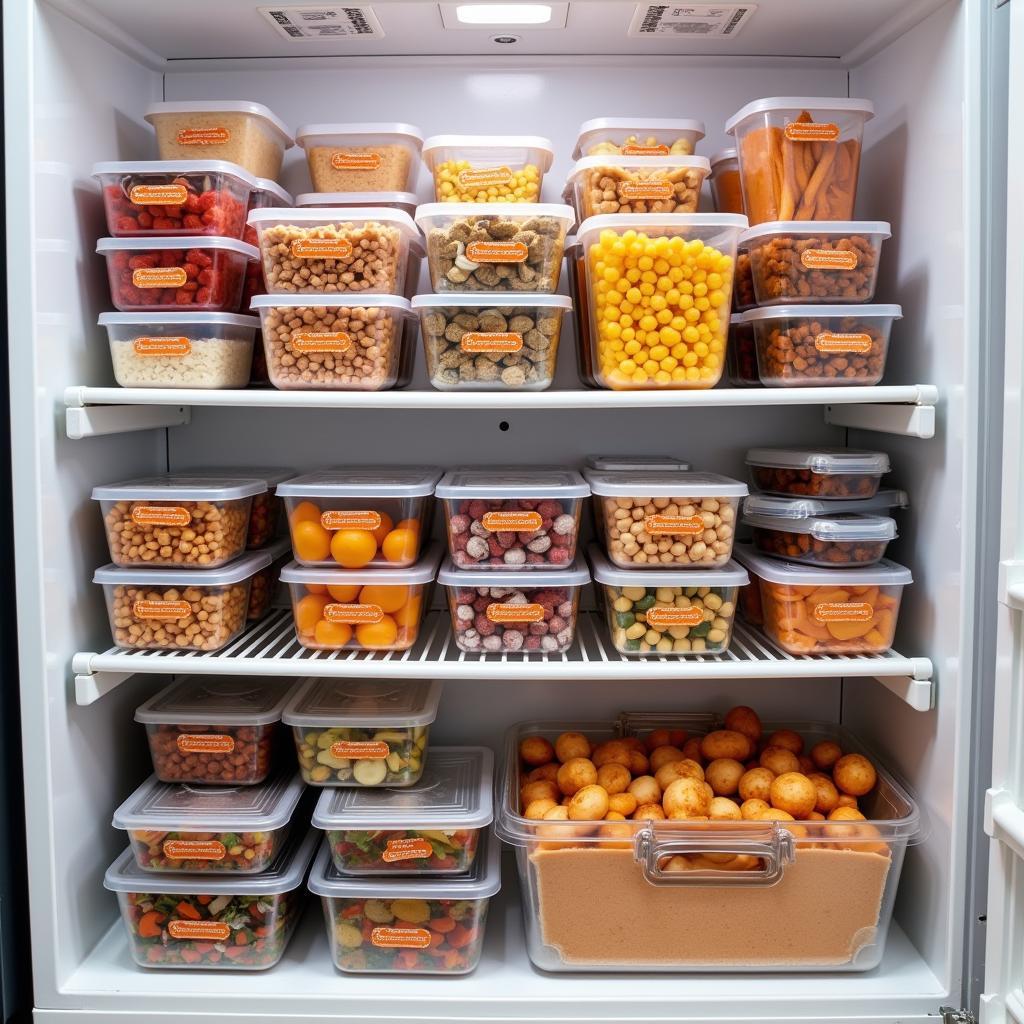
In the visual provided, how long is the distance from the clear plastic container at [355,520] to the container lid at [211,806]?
404 millimetres

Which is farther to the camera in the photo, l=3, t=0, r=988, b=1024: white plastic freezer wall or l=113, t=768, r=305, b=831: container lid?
l=113, t=768, r=305, b=831: container lid

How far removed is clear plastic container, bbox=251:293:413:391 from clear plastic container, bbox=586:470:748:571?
41cm

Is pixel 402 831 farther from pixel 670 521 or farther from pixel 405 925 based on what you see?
pixel 670 521

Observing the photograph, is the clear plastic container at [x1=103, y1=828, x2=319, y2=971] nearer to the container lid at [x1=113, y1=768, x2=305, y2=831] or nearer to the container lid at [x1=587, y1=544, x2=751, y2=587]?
the container lid at [x1=113, y1=768, x2=305, y2=831]

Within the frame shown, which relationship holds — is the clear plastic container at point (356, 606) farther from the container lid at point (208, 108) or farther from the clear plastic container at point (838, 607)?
the container lid at point (208, 108)

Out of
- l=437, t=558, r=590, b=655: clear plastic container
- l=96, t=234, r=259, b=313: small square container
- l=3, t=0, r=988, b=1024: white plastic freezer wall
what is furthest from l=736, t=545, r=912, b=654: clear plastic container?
l=96, t=234, r=259, b=313: small square container

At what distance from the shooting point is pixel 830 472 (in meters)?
1.52

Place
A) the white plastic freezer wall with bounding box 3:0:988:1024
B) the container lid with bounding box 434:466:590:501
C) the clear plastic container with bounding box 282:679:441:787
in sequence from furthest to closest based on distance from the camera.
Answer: the clear plastic container with bounding box 282:679:441:787
the container lid with bounding box 434:466:590:501
the white plastic freezer wall with bounding box 3:0:988:1024

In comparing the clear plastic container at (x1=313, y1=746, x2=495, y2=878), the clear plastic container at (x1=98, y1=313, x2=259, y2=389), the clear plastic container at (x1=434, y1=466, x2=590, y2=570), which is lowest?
the clear plastic container at (x1=313, y1=746, x2=495, y2=878)

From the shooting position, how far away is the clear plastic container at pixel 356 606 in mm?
1515

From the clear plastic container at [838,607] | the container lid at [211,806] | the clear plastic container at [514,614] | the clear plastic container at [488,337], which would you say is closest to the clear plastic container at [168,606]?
the container lid at [211,806]

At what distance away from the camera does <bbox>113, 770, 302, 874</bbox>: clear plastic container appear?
1501 millimetres

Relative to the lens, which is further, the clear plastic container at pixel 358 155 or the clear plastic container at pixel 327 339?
the clear plastic container at pixel 358 155

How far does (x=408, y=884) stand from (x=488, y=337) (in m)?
0.87
